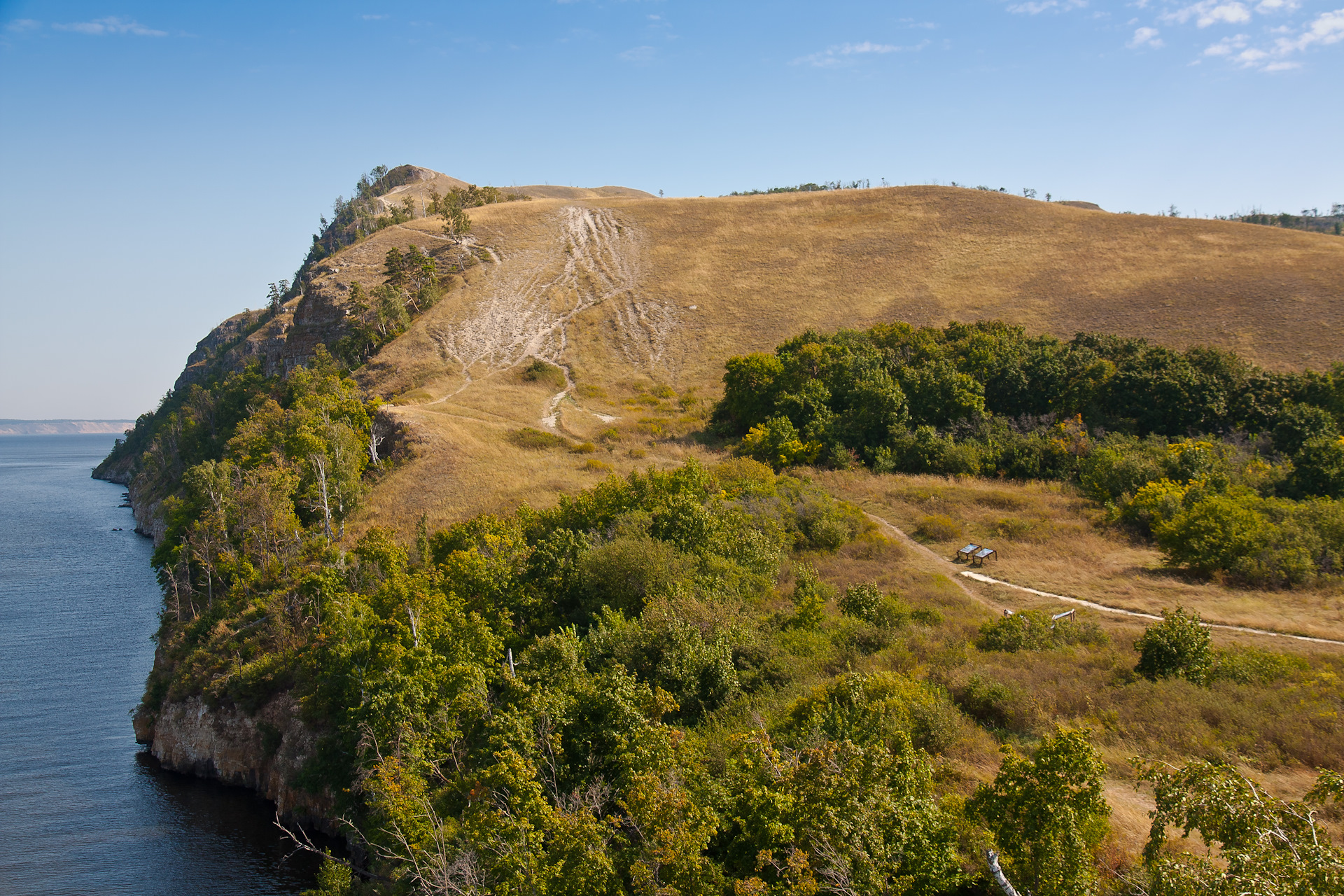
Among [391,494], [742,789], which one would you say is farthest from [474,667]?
[391,494]

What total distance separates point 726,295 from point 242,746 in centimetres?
6755

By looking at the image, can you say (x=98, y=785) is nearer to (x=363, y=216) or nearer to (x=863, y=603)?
(x=863, y=603)

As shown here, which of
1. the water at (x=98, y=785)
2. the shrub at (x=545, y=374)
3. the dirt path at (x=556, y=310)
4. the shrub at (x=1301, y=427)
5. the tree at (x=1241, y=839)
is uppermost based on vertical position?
the dirt path at (x=556, y=310)

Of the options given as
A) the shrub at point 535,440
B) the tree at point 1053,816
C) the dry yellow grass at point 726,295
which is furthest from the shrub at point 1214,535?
the shrub at point 535,440

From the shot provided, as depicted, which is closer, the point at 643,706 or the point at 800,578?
the point at 643,706

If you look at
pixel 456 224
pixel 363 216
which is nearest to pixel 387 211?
pixel 363 216

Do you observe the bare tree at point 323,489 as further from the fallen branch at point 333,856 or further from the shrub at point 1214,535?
the shrub at point 1214,535

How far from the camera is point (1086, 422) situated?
50.2 metres

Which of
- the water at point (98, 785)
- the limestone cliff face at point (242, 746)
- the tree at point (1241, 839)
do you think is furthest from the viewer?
the limestone cliff face at point (242, 746)

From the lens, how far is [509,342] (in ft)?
261

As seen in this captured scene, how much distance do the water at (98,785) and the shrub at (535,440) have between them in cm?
2678

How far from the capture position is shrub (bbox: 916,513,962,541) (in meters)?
37.2

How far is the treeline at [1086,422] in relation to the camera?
34.0 meters

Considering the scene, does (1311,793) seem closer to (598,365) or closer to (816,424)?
(816,424)
